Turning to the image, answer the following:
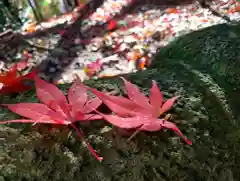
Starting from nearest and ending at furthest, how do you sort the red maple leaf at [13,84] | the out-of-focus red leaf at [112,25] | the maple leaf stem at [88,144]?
the maple leaf stem at [88,144] < the red maple leaf at [13,84] < the out-of-focus red leaf at [112,25]

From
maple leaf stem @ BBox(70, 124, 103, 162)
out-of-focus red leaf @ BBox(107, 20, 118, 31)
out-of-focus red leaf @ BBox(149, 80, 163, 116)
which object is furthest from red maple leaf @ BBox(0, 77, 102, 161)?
out-of-focus red leaf @ BBox(107, 20, 118, 31)

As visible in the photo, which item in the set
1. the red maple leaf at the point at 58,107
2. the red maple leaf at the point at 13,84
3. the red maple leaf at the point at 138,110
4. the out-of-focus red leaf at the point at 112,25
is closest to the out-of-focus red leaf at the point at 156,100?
the red maple leaf at the point at 138,110

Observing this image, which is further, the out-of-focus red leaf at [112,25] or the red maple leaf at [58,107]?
the out-of-focus red leaf at [112,25]

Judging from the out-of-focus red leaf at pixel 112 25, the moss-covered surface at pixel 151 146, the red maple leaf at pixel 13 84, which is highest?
the red maple leaf at pixel 13 84

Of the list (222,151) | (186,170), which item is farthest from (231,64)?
(186,170)

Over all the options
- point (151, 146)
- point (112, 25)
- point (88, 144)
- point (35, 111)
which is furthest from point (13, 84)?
point (112, 25)

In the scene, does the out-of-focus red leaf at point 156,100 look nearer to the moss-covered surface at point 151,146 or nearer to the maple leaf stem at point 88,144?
the moss-covered surface at point 151,146

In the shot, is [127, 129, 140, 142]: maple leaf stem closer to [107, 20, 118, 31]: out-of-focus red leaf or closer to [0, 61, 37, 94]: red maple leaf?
[0, 61, 37, 94]: red maple leaf
